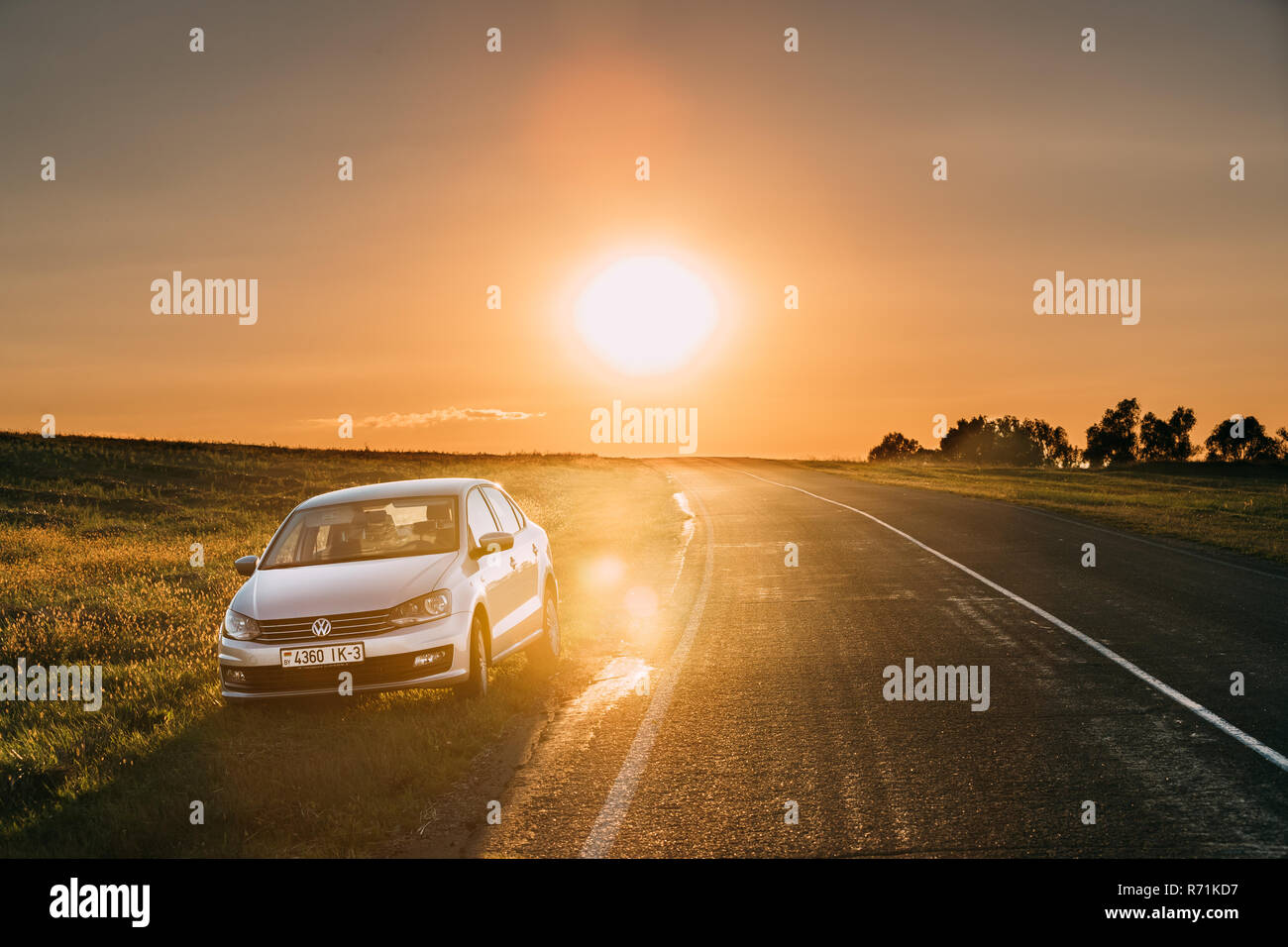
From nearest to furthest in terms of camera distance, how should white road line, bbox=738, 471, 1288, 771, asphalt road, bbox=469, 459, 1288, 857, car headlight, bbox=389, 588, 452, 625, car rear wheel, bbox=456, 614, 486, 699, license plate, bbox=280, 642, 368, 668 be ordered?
asphalt road, bbox=469, 459, 1288, 857
white road line, bbox=738, 471, 1288, 771
license plate, bbox=280, 642, 368, 668
car headlight, bbox=389, 588, 452, 625
car rear wheel, bbox=456, 614, 486, 699

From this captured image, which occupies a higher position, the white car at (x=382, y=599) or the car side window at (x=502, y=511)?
the car side window at (x=502, y=511)

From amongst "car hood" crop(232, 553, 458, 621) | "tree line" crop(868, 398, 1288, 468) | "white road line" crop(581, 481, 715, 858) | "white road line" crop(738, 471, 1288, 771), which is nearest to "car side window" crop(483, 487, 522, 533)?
"car hood" crop(232, 553, 458, 621)

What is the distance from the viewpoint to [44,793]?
20.5 feet

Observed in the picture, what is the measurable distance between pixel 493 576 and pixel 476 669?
37.8 inches

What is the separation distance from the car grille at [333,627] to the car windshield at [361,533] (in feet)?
3.38

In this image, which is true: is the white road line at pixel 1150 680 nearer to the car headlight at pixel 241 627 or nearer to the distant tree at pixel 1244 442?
the car headlight at pixel 241 627

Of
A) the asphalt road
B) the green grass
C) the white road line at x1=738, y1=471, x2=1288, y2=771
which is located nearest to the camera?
the asphalt road

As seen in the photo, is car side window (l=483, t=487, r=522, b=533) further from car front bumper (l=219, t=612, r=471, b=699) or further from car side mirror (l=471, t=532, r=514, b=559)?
car front bumper (l=219, t=612, r=471, b=699)

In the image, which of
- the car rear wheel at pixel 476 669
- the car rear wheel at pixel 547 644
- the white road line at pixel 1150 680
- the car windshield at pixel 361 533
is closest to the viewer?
the white road line at pixel 1150 680

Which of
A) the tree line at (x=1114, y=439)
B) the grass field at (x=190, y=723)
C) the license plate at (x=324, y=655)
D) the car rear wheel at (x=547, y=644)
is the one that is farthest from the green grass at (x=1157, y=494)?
the tree line at (x=1114, y=439)

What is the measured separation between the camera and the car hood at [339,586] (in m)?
7.15

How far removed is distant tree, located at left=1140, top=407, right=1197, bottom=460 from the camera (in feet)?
416
